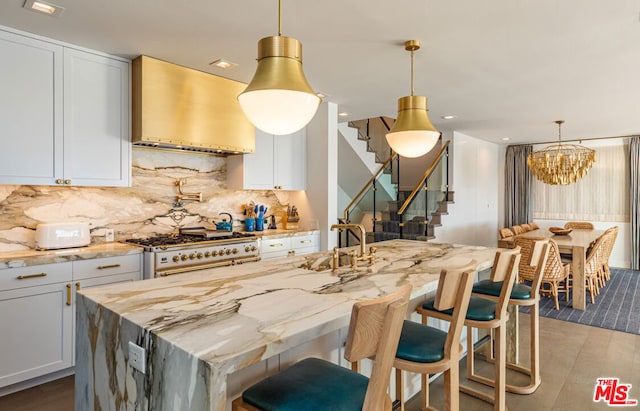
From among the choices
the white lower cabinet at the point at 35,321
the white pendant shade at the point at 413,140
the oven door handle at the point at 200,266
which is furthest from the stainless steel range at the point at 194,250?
the white pendant shade at the point at 413,140

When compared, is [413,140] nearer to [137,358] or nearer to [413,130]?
[413,130]

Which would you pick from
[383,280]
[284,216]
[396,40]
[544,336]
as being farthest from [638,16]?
[284,216]

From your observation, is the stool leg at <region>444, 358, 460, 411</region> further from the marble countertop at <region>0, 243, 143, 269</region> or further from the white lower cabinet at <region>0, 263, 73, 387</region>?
the white lower cabinet at <region>0, 263, 73, 387</region>

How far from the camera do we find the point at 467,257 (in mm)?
2904

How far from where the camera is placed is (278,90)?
1735 millimetres

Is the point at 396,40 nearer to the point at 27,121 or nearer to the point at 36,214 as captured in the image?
the point at 27,121

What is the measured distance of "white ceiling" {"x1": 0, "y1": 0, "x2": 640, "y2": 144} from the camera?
8.26 feet

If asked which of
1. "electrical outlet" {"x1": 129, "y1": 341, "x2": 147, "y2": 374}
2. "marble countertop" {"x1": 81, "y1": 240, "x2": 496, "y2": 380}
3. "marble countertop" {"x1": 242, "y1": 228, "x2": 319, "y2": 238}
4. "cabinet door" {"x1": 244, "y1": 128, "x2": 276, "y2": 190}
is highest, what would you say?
"cabinet door" {"x1": 244, "y1": 128, "x2": 276, "y2": 190}

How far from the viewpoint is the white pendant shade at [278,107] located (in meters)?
1.77

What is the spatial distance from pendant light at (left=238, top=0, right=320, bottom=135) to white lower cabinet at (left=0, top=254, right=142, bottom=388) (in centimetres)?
208

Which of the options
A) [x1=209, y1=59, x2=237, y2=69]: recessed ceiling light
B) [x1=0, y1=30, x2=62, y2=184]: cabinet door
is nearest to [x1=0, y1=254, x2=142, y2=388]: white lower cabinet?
[x1=0, y1=30, x2=62, y2=184]: cabinet door

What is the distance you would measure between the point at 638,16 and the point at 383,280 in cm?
250

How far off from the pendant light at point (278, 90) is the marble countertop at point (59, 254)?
1.97 metres

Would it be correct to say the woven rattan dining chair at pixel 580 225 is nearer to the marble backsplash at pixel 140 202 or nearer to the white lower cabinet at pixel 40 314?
the marble backsplash at pixel 140 202
